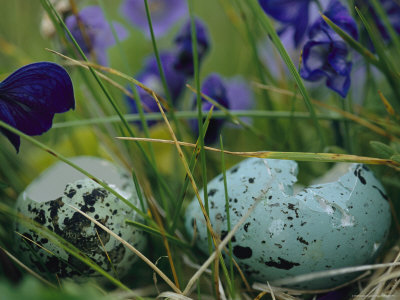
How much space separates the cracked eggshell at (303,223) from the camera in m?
0.58

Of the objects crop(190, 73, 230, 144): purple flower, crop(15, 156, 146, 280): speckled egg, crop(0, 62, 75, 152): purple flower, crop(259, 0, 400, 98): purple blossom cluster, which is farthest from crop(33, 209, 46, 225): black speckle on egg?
crop(259, 0, 400, 98): purple blossom cluster

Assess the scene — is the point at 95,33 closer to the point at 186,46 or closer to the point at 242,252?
the point at 186,46

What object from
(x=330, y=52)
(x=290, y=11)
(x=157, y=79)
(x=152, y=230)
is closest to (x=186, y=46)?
(x=157, y=79)

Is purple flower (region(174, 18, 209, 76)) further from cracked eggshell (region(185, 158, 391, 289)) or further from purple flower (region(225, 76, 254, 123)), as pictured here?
cracked eggshell (region(185, 158, 391, 289))

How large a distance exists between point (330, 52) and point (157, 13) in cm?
69

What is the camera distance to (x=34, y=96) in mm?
603

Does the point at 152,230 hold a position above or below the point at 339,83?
below

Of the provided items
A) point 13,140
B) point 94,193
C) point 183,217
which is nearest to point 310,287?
point 183,217

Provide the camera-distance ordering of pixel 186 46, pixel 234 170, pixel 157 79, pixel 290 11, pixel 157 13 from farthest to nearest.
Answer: pixel 157 13
pixel 157 79
pixel 186 46
pixel 290 11
pixel 234 170

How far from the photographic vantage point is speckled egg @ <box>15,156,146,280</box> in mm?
611

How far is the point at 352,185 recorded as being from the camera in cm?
61

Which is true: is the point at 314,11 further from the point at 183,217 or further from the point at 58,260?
the point at 58,260

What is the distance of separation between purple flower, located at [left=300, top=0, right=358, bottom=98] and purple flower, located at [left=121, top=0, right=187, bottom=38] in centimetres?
60

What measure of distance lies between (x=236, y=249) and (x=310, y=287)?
0.13 meters
